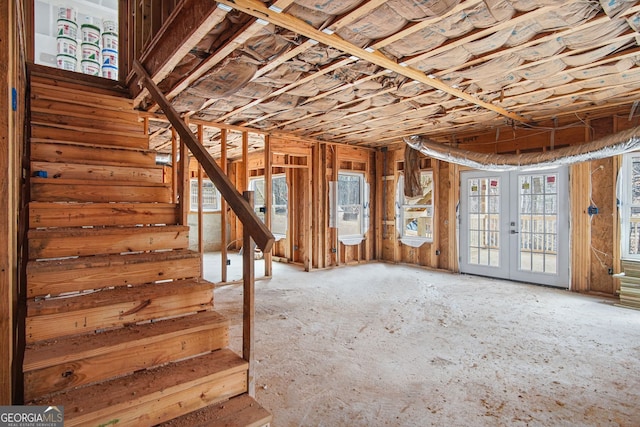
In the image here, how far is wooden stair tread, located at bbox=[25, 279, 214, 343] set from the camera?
5.67ft

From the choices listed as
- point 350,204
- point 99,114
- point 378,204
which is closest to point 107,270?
point 99,114

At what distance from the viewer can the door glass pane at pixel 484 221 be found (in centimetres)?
602

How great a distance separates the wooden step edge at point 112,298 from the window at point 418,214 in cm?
558

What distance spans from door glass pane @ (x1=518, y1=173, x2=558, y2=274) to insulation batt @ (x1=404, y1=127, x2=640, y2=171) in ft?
1.77

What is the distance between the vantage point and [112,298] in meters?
1.93

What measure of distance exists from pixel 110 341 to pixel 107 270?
0.52 metres

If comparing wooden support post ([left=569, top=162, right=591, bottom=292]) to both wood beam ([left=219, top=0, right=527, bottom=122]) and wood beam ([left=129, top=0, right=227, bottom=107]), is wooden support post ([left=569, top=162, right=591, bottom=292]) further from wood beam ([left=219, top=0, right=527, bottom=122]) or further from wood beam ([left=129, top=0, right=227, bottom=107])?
wood beam ([left=129, top=0, right=227, bottom=107])

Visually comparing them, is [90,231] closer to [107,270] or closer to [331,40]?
[107,270]

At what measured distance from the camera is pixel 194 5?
2572 mm

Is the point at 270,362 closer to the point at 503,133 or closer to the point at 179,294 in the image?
the point at 179,294

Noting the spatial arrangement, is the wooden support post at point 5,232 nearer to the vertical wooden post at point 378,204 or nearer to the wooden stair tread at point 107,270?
the wooden stair tread at point 107,270

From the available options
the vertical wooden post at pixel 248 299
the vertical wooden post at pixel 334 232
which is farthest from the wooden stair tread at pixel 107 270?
the vertical wooden post at pixel 334 232

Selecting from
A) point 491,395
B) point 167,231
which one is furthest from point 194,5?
point 491,395

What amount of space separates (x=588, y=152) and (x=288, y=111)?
13.2 ft
